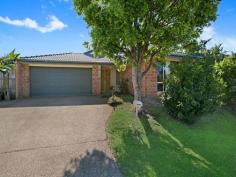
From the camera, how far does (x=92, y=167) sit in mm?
6801

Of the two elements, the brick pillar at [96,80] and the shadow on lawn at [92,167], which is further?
the brick pillar at [96,80]

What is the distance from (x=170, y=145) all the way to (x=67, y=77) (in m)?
13.3

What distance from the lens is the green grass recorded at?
711cm

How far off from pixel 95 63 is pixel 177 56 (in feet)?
22.0

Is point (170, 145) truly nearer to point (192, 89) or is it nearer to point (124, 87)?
point (192, 89)

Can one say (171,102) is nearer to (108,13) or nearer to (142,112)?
(142,112)

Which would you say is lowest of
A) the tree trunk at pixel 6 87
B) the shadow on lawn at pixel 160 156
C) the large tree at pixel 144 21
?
the shadow on lawn at pixel 160 156

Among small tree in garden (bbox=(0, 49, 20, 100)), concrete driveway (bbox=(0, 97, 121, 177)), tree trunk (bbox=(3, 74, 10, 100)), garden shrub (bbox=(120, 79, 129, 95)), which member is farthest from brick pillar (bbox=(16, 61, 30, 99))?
garden shrub (bbox=(120, 79, 129, 95))

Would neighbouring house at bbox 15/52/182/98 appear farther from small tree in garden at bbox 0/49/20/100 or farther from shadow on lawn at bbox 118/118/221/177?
shadow on lawn at bbox 118/118/221/177

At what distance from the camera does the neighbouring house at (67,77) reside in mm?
17938

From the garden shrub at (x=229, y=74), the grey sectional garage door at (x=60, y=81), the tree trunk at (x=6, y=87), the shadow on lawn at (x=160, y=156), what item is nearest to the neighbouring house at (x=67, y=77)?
the grey sectional garage door at (x=60, y=81)

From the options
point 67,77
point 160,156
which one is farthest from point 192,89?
point 67,77

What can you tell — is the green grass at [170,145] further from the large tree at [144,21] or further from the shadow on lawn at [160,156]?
the large tree at [144,21]

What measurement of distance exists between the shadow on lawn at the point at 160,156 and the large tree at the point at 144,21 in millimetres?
4096
